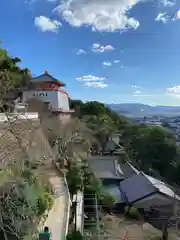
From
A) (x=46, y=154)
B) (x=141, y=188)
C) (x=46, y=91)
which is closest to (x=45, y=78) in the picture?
(x=46, y=91)

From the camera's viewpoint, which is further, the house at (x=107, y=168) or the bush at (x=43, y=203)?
the house at (x=107, y=168)

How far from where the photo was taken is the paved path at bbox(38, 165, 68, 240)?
Answer: 4.98m

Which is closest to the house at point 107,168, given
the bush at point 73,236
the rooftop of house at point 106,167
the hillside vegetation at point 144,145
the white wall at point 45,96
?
the rooftop of house at point 106,167

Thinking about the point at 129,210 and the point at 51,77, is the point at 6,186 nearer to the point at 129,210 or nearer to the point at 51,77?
the point at 129,210

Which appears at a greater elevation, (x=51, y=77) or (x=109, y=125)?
(x=51, y=77)

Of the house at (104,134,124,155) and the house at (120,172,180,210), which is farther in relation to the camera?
the house at (104,134,124,155)

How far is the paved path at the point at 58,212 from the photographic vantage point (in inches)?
196

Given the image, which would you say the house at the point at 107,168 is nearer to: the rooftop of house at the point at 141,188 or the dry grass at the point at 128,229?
the rooftop of house at the point at 141,188

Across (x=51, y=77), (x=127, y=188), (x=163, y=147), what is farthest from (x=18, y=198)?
(x=163, y=147)

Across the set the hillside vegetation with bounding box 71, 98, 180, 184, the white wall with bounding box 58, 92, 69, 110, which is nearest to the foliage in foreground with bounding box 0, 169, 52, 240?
the white wall with bounding box 58, 92, 69, 110

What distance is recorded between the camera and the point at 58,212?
18.9 feet

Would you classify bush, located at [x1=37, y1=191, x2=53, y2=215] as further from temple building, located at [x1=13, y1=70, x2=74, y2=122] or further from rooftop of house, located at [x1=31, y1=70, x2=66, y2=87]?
rooftop of house, located at [x1=31, y1=70, x2=66, y2=87]

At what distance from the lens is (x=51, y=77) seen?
1327cm

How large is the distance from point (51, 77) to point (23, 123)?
7.67 meters
